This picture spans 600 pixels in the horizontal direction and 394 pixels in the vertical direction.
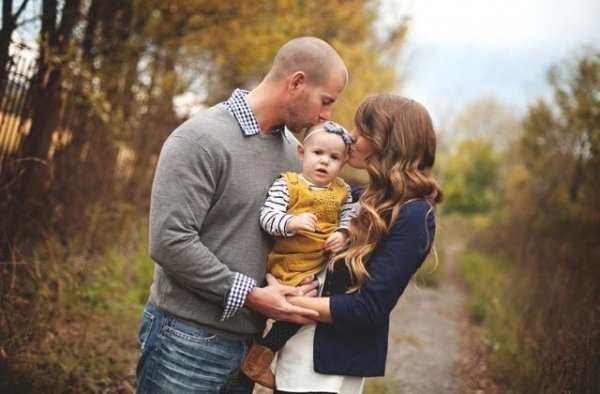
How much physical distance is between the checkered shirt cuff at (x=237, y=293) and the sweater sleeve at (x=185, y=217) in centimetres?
2

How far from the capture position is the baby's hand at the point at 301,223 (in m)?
2.29

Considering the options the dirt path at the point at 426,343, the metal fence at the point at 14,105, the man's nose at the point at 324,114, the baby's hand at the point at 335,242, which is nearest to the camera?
the baby's hand at the point at 335,242

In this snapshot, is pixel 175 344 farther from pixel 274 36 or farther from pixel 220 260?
pixel 274 36

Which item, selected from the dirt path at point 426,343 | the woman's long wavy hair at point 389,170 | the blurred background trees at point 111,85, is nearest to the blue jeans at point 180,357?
the woman's long wavy hair at point 389,170

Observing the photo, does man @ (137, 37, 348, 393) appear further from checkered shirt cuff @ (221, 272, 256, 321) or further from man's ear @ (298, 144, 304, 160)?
man's ear @ (298, 144, 304, 160)

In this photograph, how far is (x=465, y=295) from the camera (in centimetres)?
1201

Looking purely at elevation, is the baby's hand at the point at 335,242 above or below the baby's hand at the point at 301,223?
below

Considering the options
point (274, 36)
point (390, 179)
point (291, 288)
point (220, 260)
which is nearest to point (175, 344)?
point (220, 260)

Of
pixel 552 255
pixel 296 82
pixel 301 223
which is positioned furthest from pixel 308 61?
pixel 552 255

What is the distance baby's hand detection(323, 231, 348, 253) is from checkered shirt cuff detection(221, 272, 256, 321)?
386 mm

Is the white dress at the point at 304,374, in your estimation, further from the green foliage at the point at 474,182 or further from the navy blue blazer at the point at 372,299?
the green foliage at the point at 474,182

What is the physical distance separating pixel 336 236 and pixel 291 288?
1.01 feet

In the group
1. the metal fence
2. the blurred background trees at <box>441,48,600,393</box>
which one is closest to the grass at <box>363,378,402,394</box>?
the blurred background trees at <box>441,48,600,393</box>

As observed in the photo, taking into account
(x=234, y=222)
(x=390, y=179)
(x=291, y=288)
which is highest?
(x=390, y=179)
